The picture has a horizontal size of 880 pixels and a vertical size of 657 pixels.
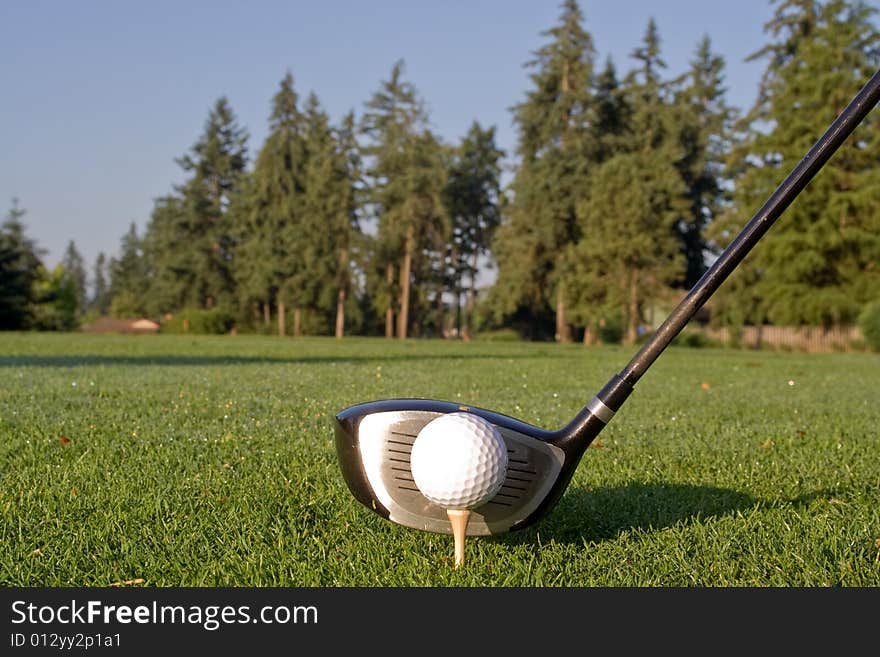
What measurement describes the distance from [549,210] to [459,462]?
135 ft

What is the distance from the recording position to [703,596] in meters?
2.23

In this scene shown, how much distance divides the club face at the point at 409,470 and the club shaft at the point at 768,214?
417 millimetres

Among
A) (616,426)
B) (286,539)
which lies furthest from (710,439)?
(286,539)

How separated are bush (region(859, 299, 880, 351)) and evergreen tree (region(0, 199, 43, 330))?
133 feet

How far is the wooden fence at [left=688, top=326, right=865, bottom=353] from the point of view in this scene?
32.9m

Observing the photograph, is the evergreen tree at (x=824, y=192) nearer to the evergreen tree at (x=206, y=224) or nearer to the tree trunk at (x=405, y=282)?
the tree trunk at (x=405, y=282)

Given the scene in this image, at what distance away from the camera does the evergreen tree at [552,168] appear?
42500 millimetres

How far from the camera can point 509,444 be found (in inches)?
90.4

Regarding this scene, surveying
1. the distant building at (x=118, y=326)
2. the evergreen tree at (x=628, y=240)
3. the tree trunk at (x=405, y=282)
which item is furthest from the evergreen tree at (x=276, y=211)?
the evergreen tree at (x=628, y=240)

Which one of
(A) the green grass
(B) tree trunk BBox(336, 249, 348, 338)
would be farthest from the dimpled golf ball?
(B) tree trunk BBox(336, 249, 348, 338)

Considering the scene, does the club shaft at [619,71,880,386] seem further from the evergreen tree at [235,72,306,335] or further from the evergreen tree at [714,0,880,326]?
the evergreen tree at [235,72,306,335]

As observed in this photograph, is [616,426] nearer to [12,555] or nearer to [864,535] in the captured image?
[864,535]

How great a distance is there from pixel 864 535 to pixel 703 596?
3.05ft

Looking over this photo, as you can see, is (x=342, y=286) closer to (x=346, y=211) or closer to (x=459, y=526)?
(x=346, y=211)
